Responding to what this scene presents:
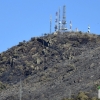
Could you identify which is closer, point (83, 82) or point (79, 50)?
point (83, 82)

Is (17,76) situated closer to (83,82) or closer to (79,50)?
(79,50)

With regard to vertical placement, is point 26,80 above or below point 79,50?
below

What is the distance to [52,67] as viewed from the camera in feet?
318

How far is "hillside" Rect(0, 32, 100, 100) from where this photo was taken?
8048 cm

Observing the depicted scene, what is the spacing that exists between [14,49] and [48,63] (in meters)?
12.8

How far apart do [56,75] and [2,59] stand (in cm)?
2131

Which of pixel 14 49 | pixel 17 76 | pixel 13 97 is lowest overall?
pixel 13 97

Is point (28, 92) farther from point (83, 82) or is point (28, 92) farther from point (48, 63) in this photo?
point (48, 63)

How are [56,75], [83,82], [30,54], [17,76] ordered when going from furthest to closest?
[30,54] → [17,76] → [56,75] → [83,82]

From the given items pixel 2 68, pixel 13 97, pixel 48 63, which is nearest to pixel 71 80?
pixel 13 97

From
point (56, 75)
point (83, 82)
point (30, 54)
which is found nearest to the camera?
point (83, 82)

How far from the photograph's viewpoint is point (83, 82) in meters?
81.2

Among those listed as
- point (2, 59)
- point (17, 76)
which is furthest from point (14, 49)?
point (17, 76)

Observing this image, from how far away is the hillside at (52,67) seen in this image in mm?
80475
